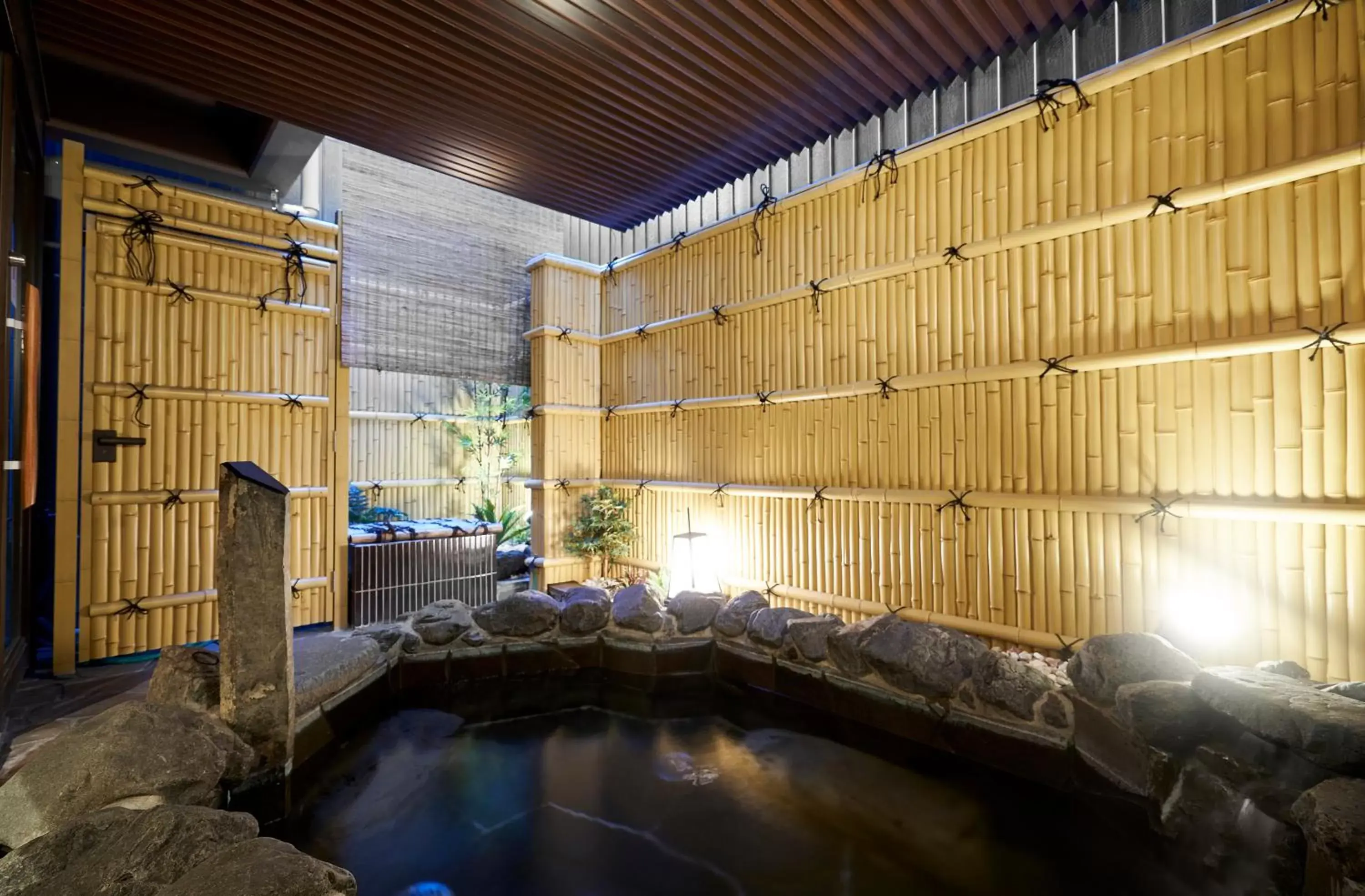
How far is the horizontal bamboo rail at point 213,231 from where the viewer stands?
4371 millimetres

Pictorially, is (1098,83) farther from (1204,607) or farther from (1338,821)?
(1338,821)

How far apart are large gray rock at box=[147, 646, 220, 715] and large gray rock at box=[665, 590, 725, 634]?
260 centimetres

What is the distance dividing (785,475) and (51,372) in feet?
18.6

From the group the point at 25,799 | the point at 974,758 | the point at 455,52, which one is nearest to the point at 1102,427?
the point at 974,758

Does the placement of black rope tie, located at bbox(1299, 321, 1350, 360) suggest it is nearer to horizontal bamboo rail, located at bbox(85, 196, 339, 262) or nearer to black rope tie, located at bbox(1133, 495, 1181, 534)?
black rope tie, located at bbox(1133, 495, 1181, 534)

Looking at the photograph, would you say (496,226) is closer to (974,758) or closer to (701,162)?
(701,162)

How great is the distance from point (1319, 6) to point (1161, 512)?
253 centimetres

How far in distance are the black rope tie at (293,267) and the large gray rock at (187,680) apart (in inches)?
130

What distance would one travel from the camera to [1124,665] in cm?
272

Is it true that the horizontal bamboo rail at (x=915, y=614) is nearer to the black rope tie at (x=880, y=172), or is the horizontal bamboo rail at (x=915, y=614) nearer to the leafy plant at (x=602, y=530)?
the leafy plant at (x=602, y=530)

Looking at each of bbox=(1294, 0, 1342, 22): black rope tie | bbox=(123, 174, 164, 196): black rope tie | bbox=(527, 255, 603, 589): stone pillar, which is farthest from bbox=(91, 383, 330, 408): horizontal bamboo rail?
bbox=(1294, 0, 1342, 22): black rope tie

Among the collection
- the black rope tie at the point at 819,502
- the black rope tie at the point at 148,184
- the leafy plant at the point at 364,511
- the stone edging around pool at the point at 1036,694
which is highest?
the black rope tie at the point at 148,184

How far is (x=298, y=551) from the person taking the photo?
5207 mm

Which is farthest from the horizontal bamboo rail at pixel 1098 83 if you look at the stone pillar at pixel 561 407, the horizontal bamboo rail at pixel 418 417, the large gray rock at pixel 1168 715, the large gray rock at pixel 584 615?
the horizontal bamboo rail at pixel 418 417
